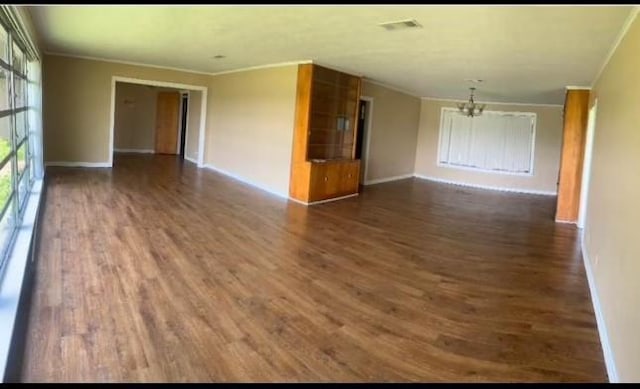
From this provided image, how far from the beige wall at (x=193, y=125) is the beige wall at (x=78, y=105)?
205cm

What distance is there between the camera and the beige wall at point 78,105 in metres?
9.51

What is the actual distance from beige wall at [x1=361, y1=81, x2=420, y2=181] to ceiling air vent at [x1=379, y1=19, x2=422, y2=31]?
5.52 metres

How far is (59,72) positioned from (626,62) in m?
9.87

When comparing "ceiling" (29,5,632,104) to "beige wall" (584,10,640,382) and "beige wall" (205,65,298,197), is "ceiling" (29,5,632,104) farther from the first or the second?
"beige wall" (205,65,298,197)

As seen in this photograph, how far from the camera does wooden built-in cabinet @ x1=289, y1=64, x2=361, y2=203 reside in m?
7.87

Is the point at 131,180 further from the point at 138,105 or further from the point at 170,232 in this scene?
the point at 138,105

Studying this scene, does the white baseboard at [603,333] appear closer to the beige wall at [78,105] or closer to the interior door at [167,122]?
the beige wall at [78,105]

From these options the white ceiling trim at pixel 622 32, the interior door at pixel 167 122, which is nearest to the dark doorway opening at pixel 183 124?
the interior door at pixel 167 122

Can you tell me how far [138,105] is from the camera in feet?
47.5

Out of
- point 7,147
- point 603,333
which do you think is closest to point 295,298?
point 603,333

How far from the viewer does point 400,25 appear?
4.39 meters

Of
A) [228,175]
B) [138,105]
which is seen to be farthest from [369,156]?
[138,105]

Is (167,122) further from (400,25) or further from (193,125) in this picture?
(400,25)

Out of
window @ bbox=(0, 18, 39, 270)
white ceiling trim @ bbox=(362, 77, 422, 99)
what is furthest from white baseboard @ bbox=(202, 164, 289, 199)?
window @ bbox=(0, 18, 39, 270)
